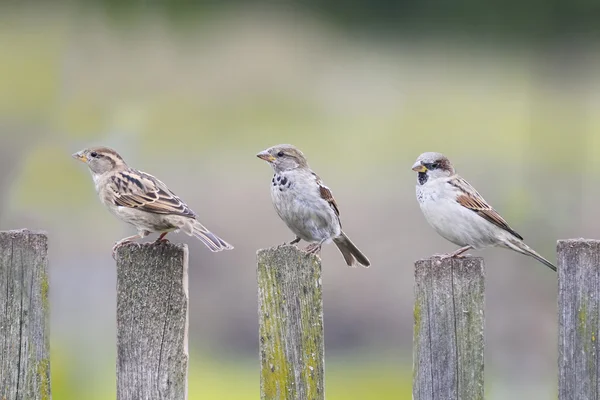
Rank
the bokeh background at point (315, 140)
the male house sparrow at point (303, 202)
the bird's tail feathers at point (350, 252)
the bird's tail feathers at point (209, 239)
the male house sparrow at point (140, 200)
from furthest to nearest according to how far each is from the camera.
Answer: the bokeh background at point (315, 140), the male house sparrow at point (303, 202), the bird's tail feathers at point (350, 252), the male house sparrow at point (140, 200), the bird's tail feathers at point (209, 239)

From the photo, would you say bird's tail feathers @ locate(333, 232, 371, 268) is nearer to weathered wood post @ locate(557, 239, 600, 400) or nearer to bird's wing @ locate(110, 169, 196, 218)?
bird's wing @ locate(110, 169, 196, 218)

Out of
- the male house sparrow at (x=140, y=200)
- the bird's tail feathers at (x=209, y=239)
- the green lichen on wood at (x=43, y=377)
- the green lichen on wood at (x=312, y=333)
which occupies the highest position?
the male house sparrow at (x=140, y=200)

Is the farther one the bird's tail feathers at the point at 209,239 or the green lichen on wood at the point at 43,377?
the bird's tail feathers at the point at 209,239

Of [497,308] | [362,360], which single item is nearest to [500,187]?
[497,308]

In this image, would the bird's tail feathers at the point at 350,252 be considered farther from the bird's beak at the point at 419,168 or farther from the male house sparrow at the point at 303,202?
the bird's beak at the point at 419,168

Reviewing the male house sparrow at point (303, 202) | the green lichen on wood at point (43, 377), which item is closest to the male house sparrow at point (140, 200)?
the male house sparrow at point (303, 202)

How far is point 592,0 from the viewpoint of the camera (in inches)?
293

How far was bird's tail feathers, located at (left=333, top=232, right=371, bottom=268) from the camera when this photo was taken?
448 centimetres

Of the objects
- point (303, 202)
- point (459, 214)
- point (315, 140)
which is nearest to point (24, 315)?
point (303, 202)

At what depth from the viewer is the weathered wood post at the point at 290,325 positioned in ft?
8.91

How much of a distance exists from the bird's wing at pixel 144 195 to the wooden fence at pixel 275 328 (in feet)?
4.30

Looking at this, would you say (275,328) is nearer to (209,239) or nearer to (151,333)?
(151,333)

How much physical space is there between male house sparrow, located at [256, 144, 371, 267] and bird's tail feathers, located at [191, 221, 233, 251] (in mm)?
620

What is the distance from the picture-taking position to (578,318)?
105 inches
